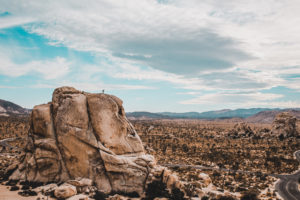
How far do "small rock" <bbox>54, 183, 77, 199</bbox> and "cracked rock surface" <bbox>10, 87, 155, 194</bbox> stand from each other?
328cm

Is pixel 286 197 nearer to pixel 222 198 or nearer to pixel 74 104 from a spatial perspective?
pixel 222 198

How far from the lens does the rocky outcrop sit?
127 m

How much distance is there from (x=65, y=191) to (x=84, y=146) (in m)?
7.41

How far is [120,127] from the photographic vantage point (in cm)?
3903

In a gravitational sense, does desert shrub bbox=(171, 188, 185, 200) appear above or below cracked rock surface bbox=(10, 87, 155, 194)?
below

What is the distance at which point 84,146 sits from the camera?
3731 cm

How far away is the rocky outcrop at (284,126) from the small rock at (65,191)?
418ft

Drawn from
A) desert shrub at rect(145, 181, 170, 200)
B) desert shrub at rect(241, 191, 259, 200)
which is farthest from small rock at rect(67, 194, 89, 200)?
desert shrub at rect(241, 191, 259, 200)

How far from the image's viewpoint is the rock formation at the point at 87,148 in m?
36.2

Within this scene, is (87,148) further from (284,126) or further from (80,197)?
(284,126)

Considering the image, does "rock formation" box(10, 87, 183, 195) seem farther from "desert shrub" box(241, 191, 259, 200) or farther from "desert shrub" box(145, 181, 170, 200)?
"desert shrub" box(241, 191, 259, 200)

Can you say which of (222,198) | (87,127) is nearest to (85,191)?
(87,127)

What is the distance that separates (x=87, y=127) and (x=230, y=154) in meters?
66.6

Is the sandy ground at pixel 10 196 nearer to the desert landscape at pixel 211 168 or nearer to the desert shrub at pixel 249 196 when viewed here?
the desert landscape at pixel 211 168
